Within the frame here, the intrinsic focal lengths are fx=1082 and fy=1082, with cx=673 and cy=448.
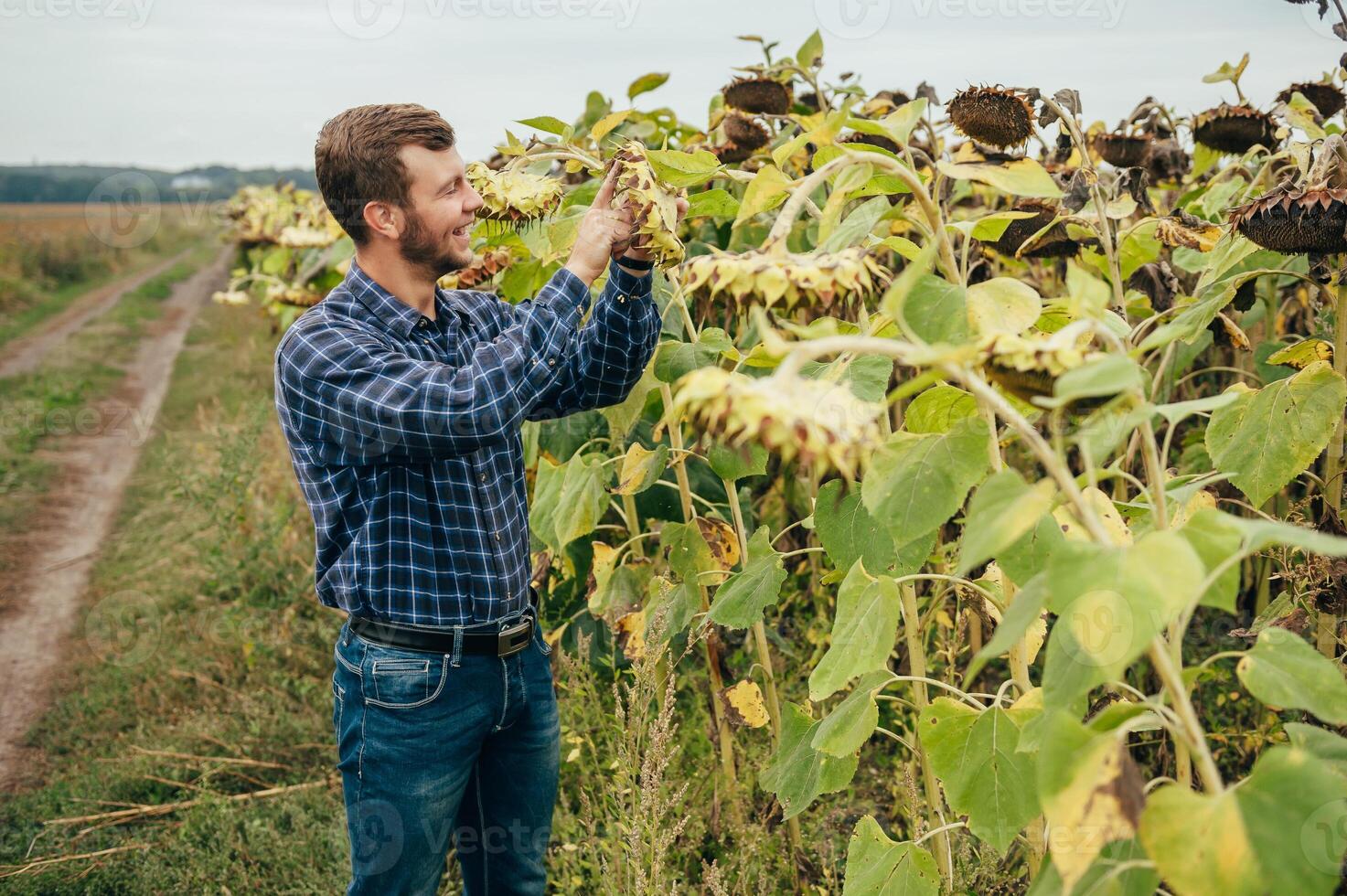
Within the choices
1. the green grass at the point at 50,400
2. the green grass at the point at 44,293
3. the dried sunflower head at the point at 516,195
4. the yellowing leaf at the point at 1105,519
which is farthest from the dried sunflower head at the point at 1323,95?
the green grass at the point at 44,293

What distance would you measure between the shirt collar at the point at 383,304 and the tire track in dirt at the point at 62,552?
291 centimetres

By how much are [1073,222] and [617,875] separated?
190cm

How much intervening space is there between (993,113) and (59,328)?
17.0 metres

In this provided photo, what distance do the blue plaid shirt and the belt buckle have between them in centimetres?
4

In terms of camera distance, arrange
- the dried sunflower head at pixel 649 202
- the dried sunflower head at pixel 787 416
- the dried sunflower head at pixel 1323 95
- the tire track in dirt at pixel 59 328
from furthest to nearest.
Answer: the tire track in dirt at pixel 59 328 → the dried sunflower head at pixel 1323 95 → the dried sunflower head at pixel 649 202 → the dried sunflower head at pixel 787 416

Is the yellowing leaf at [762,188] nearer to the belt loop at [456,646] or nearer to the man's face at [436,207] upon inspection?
the man's face at [436,207]

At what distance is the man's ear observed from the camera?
2125mm

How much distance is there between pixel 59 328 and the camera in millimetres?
16031

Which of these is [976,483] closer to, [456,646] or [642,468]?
[642,468]

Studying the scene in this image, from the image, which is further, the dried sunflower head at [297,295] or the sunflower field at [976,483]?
the dried sunflower head at [297,295]

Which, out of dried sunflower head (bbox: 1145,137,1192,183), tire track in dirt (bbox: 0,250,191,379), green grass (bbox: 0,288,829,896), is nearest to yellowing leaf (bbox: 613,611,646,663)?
green grass (bbox: 0,288,829,896)

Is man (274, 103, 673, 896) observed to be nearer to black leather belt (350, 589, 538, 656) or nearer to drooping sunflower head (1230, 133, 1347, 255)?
black leather belt (350, 589, 538, 656)

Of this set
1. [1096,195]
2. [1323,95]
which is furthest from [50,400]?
[1323,95]

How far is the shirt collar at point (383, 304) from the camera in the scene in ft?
7.12
